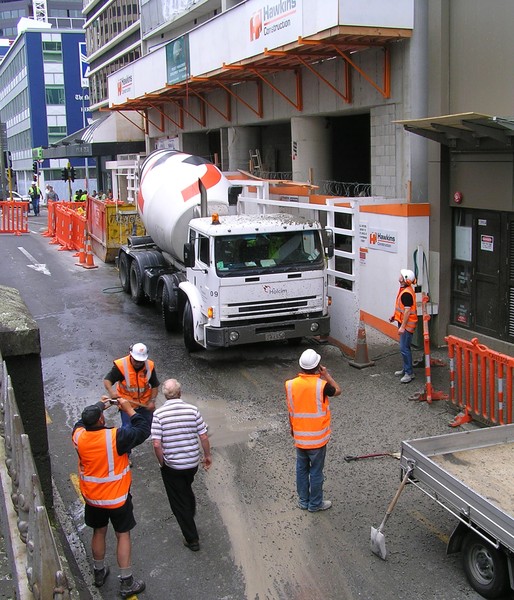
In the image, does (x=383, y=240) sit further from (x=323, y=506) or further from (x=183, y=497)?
(x=183, y=497)

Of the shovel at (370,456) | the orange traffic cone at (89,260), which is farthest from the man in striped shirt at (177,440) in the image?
the orange traffic cone at (89,260)

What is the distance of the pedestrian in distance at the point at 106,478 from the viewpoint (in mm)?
5914

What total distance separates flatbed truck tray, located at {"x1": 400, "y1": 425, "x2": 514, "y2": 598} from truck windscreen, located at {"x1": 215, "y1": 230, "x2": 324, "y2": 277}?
5.92 metres

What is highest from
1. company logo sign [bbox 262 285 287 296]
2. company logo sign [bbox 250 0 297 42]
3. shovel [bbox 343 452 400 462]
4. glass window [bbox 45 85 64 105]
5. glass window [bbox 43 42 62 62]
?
glass window [bbox 43 42 62 62]

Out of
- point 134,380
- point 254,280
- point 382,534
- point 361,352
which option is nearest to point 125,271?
point 254,280

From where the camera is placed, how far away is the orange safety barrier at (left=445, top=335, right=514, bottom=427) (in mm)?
8789

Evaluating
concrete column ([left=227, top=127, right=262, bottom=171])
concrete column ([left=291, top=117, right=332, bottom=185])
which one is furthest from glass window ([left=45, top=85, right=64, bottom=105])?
concrete column ([left=291, top=117, right=332, bottom=185])

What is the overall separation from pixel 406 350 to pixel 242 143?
1541 cm

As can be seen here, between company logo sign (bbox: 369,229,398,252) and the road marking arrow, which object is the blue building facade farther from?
company logo sign (bbox: 369,229,398,252)

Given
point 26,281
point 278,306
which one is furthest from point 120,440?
point 26,281

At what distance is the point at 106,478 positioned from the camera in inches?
235

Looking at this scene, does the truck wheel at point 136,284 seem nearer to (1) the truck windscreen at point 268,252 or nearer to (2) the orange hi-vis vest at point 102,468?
(1) the truck windscreen at point 268,252

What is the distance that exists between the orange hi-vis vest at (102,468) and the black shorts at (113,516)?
52 millimetres

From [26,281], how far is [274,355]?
10535mm
